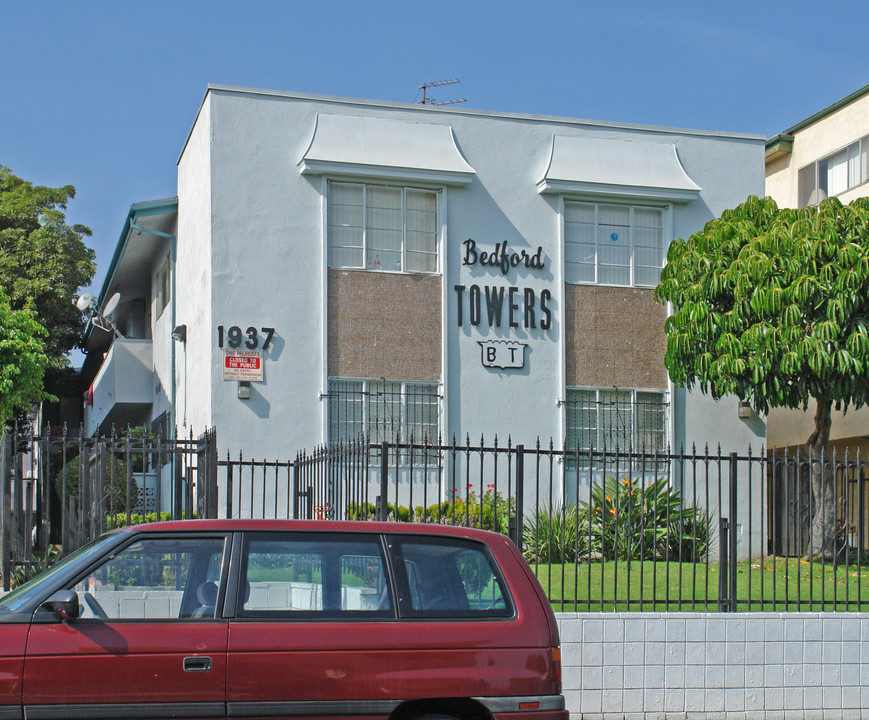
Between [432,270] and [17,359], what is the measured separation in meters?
10.3

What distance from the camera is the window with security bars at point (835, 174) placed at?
72.7 ft

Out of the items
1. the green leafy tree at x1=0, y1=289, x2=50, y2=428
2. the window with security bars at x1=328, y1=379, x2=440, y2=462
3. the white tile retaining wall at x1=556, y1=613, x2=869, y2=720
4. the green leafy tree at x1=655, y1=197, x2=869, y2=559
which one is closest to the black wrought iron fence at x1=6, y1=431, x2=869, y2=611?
the white tile retaining wall at x1=556, y1=613, x2=869, y2=720

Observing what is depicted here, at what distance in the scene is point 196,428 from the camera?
17969 mm

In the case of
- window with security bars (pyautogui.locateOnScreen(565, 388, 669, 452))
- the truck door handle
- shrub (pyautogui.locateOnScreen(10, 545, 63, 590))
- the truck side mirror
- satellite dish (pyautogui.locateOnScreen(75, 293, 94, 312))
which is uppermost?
satellite dish (pyautogui.locateOnScreen(75, 293, 94, 312))

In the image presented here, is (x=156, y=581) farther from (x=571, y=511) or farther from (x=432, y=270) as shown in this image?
(x=432, y=270)

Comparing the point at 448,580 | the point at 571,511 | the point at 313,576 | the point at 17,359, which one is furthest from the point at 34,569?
the point at 17,359

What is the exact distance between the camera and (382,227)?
59.4 feet

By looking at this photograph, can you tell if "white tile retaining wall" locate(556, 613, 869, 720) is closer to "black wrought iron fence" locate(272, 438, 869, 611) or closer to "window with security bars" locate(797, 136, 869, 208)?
"black wrought iron fence" locate(272, 438, 869, 611)

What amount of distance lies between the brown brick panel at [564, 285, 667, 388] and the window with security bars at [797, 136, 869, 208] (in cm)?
498

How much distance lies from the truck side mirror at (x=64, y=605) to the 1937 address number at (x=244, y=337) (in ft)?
37.6

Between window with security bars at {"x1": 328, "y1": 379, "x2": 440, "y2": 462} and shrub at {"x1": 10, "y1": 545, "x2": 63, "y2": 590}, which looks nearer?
shrub at {"x1": 10, "y1": 545, "x2": 63, "y2": 590}

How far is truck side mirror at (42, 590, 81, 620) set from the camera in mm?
5617

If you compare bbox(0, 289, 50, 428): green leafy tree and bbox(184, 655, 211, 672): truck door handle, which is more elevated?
bbox(0, 289, 50, 428): green leafy tree

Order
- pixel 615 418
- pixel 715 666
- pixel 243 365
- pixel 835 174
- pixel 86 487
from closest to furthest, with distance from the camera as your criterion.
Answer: pixel 715 666 → pixel 86 487 → pixel 243 365 → pixel 615 418 → pixel 835 174
